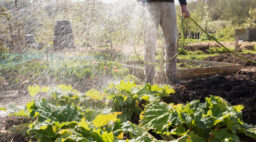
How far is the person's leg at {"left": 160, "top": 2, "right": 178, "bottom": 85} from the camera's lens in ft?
9.72

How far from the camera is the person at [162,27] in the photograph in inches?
116

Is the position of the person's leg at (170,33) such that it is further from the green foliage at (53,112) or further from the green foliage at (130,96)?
the green foliage at (53,112)

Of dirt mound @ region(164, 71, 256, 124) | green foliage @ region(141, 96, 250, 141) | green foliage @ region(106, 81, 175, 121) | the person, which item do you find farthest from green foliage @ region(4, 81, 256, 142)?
the person

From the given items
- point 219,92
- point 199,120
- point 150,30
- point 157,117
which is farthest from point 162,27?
point 199,120

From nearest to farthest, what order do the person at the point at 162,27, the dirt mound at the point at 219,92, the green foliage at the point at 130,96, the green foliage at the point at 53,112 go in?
the green foliage at the point at 53,112
the green foliage at the point at 130,96
the dirt mound at the point at 219,92
the person at the point at 162,27

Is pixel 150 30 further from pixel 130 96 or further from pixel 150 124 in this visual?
pixel 150 124

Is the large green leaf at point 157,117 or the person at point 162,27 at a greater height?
the person at point 162,27

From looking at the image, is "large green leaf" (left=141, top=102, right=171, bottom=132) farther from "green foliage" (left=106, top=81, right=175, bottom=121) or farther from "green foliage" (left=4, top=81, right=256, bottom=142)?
"green foliage" (left=106, top=81, right=175, bottom=121)

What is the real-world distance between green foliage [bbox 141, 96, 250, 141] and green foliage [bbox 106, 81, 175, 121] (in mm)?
352

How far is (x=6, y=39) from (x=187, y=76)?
354cm

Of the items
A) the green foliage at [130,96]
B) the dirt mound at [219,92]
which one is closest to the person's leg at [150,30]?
the dirt mound at [219,92]

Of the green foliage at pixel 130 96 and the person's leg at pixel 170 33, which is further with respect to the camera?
the person's leg at pixel 170 33

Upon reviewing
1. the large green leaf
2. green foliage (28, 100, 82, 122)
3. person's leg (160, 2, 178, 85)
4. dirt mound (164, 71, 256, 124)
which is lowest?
dirt mound (164, 71, 256, 124)

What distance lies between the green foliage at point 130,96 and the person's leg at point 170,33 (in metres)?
1.10
